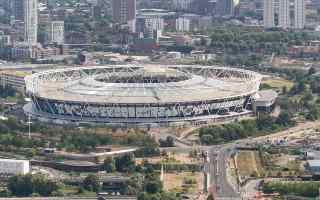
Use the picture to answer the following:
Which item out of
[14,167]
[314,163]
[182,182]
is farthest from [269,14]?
[182,182]

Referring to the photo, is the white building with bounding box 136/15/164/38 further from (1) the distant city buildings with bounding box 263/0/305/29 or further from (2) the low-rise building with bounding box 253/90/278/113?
(2) the low-rise building with bounding box 253/90/278/113

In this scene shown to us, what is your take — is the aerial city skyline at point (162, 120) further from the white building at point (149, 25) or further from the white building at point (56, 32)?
the white building at point (56, 32)

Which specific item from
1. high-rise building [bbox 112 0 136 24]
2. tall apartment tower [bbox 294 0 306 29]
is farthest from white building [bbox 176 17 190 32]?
tall apartment tower [bbox 294 0 306 29]

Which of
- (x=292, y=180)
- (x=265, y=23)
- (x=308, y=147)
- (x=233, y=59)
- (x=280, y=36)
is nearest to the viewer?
(x=292, y=180)

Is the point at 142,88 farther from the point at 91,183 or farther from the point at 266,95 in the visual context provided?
the point at 91,183

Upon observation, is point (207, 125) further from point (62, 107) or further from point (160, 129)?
point (62, 107)

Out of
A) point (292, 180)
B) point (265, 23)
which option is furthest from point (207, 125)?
point (265, 23)
